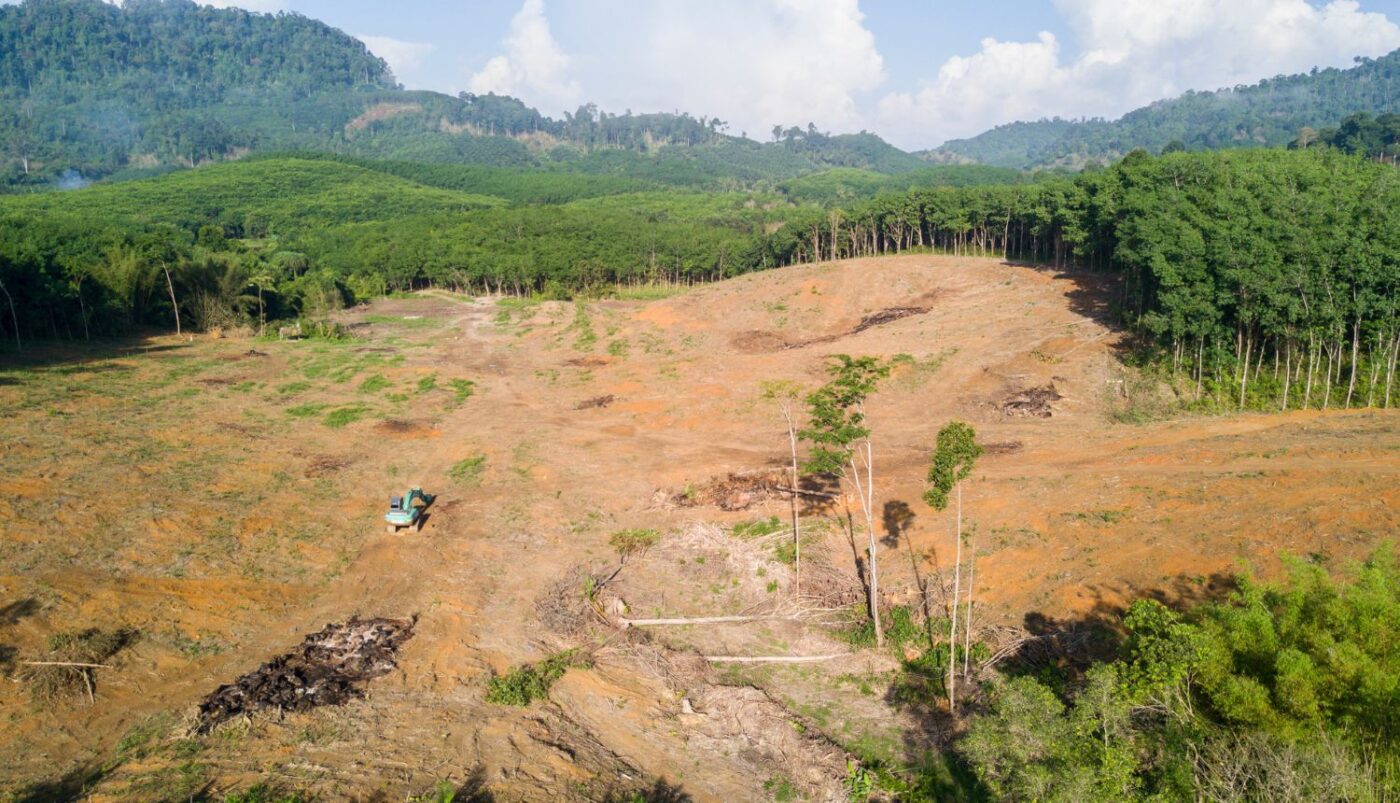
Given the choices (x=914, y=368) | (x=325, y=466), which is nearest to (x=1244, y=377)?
(x=914, y=368)

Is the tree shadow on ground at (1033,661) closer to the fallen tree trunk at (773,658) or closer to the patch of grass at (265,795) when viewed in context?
the fallen tree trunk at (773,658)

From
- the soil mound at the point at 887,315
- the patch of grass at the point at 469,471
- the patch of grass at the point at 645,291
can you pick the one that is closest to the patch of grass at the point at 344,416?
the patch of grass at the point at 469,471

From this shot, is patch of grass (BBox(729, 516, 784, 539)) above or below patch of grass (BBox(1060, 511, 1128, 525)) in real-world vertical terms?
below

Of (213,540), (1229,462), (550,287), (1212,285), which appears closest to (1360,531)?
(1229,462)

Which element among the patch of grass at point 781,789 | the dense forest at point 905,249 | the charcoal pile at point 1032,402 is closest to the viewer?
the patch of grass at point 781,789

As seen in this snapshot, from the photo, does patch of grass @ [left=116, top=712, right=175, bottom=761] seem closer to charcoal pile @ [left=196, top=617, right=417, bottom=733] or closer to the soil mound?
charcoal pile @ [left=196, top=617, right=417, bottom=733]

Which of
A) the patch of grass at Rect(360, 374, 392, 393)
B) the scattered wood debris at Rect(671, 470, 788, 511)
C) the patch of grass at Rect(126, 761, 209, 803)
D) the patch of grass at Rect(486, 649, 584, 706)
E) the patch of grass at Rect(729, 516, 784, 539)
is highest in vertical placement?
the patch of grass at Rect(360, 374, 392, 393)

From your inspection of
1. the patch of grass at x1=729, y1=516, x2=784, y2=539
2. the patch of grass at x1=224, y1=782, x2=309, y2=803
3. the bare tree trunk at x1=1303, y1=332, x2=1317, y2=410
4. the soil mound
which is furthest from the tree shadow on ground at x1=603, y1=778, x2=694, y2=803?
the soil mound
